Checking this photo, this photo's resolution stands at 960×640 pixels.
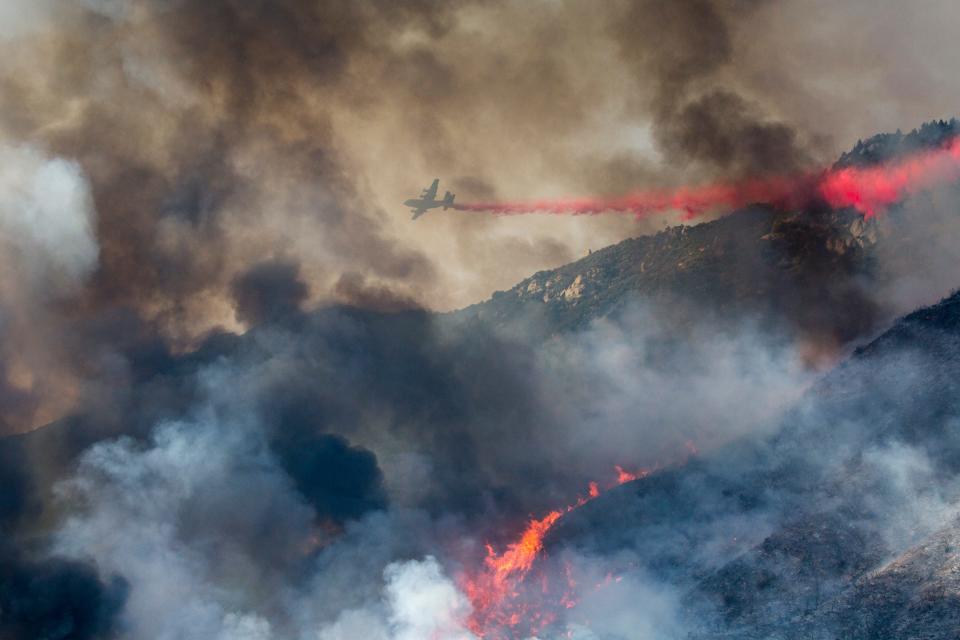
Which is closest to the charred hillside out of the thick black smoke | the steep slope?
the steep slope

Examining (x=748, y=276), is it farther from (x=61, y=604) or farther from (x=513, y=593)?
(x=61, y=604)

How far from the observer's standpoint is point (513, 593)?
7969 centimetres

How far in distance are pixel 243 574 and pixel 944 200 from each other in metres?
86.2

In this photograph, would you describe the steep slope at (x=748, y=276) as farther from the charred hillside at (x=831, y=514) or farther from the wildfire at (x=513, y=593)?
the wildfire at (x=513, y=593)

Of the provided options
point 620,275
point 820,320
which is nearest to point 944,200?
point 820,320

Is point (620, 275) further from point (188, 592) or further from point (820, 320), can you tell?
point (188, 592)

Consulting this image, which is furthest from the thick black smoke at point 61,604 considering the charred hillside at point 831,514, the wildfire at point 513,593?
the charred hillside at point 831,514

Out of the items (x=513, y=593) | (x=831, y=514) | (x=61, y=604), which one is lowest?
(x=831, y=514)

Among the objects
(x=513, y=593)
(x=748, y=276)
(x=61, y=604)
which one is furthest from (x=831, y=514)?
(x=61, y=604)

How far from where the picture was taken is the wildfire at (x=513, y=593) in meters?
75.6

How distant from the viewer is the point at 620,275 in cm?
12900

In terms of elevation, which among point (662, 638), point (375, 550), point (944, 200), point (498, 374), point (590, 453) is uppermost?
point (498, 374)

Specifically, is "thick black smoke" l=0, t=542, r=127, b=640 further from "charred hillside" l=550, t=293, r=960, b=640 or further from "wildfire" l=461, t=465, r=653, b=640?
"charred hillside" l=550, t=293, r=960, b=640

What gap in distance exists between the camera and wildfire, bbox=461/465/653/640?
2975 inches
